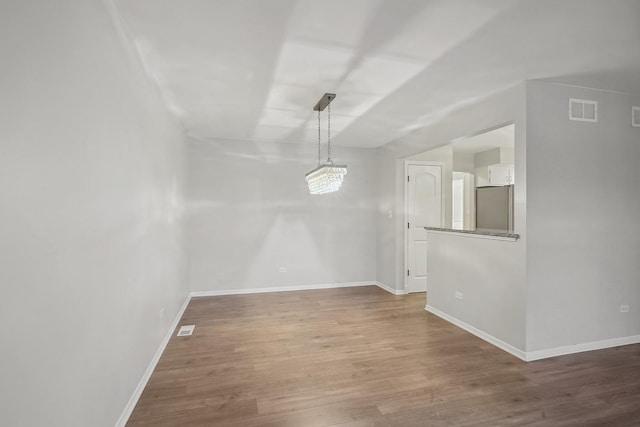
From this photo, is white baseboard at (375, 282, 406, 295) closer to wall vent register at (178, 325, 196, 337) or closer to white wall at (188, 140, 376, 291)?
white wall at (188, 140, 376, 291)

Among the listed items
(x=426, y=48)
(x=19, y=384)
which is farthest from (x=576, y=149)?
(x=19, y=384)

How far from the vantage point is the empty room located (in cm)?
128

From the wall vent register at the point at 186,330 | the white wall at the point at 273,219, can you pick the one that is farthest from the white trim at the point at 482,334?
the wall vent register at the point at 186,330

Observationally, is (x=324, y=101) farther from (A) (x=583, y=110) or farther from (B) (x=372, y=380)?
(B) (x=372, y=380)

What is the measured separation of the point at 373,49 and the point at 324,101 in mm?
1066

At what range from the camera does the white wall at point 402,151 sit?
3.17 m

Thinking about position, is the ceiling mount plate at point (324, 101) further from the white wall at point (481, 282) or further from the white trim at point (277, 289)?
the white trim at point (277, 289)

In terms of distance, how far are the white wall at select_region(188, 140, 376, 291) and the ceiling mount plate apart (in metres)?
2.16

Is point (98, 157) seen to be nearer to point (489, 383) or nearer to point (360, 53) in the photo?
point (360, 53)

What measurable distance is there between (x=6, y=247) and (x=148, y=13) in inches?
62.7

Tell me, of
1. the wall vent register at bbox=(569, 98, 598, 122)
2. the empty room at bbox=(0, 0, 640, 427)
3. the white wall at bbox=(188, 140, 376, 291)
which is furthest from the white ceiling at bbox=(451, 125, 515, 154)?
the white wall at bbox=(188, 140, 376, 291)

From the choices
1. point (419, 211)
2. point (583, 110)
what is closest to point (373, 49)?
point (583, 110)

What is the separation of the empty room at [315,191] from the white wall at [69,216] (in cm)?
1

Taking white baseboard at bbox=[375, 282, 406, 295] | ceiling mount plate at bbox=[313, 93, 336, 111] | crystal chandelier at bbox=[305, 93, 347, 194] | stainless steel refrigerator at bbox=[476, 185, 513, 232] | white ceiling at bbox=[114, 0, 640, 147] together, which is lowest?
white baseboard at bbox=[375, 282, 406, 295]
